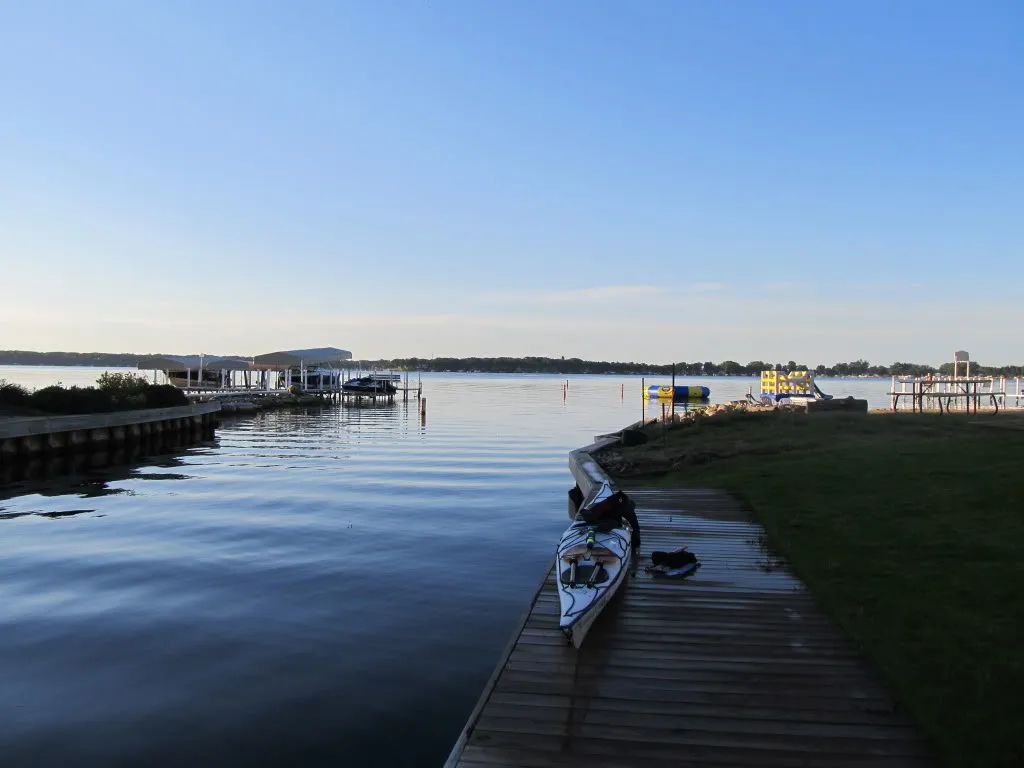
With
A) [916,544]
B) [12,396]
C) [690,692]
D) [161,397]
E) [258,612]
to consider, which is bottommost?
[258,612]

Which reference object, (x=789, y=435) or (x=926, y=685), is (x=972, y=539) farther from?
(x=789, y=435)

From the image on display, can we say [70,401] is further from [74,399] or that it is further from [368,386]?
[368,386]

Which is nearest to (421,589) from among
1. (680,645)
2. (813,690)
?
(680,645)

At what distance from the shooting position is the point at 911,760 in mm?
5160

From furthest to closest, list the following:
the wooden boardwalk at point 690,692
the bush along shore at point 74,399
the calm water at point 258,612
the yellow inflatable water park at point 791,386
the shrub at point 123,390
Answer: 1. the yellow inflatable water park at point 791,386
2. the shrub at point 123,390
3. the bush along shore at point 74,399
4. the calm water at point 258,612
5. the wooden boardwalk at point 690,692

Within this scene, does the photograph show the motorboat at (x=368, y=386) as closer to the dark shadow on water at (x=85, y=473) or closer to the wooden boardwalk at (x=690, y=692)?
the dark shadow on water at (x=85, y=473)

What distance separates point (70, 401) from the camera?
3156 centimetres

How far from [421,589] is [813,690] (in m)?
7.20

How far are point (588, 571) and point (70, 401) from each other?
29.5 metres

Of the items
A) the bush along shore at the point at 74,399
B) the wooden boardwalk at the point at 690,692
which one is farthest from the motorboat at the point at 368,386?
the wooden boardwalk at the point at 690,692

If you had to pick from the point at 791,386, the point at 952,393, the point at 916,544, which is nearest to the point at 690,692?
the point at 916,544

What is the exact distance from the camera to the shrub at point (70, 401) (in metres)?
30.9

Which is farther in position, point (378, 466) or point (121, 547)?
point (378, 466)

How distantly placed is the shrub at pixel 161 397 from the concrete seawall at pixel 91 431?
113 cm
